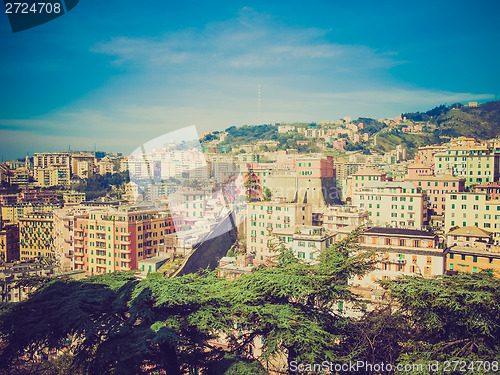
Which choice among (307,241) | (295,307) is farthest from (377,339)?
(307,241)

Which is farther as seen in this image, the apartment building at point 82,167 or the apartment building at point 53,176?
the apartment building at point 82,167

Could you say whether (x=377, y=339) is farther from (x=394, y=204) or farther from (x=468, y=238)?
(x=394, y=204)

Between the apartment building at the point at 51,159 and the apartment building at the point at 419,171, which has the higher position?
the apartment building at the point at 51,159

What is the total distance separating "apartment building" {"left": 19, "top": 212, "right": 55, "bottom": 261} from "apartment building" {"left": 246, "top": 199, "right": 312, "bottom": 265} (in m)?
18.9

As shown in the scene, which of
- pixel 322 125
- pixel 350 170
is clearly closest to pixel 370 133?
pixel 322 125

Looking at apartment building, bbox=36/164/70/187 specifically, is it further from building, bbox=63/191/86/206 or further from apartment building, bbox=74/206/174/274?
apartment building, bbox=74/206/174/274

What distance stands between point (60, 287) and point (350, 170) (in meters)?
50.6

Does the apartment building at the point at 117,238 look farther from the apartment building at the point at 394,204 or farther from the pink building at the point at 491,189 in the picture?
the pink building at the point at 491,189

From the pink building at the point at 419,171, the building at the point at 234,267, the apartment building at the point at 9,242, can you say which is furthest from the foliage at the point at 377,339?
the apartment building at the point at 9,242

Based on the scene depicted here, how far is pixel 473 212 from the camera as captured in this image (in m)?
22.0

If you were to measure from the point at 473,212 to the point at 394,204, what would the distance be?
4341mm

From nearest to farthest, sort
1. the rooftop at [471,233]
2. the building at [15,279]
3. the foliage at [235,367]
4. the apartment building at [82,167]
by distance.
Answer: the foliage at [235,367] → the rooftop at [471,233] → the building at [15,279] → the apartment building at [82,167]

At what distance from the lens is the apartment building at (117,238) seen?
870 inches

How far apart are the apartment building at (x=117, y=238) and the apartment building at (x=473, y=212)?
691 inches
